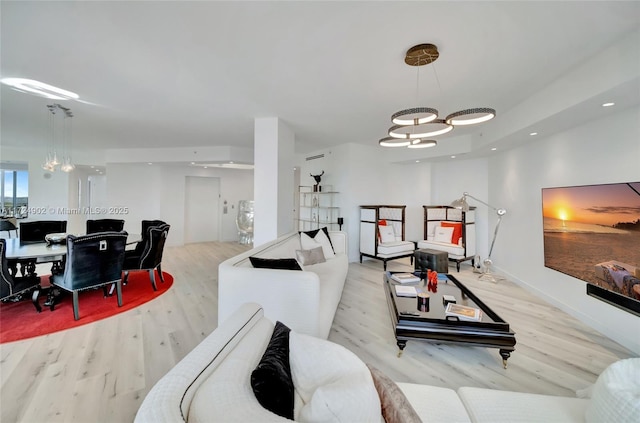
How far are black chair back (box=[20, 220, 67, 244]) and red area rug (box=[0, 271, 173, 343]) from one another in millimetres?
705

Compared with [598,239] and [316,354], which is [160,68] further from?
[598,239]

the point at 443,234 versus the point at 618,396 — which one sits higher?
the point at 443,234

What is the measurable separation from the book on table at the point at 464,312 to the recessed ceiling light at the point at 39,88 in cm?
476

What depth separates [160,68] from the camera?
2.48m

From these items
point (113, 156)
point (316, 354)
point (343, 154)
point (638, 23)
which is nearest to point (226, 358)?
point (316, 354)

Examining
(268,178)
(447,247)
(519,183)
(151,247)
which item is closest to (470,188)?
(519,183)

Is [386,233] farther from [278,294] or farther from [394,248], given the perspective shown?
[278,294]

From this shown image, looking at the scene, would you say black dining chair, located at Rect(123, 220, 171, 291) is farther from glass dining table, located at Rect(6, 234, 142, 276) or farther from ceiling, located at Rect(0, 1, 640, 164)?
ceiling, located at Rect(0, 1, 640, 164)

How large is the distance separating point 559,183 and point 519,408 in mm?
3310

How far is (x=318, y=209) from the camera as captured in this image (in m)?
6.39

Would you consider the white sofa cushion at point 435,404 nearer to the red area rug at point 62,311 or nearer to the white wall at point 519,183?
the white wall at point 519,183

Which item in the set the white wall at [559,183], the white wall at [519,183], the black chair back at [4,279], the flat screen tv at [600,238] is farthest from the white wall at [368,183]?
the black chair back at [4,279]

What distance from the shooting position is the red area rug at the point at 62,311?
2.63m

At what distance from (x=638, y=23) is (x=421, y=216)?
187 inches
